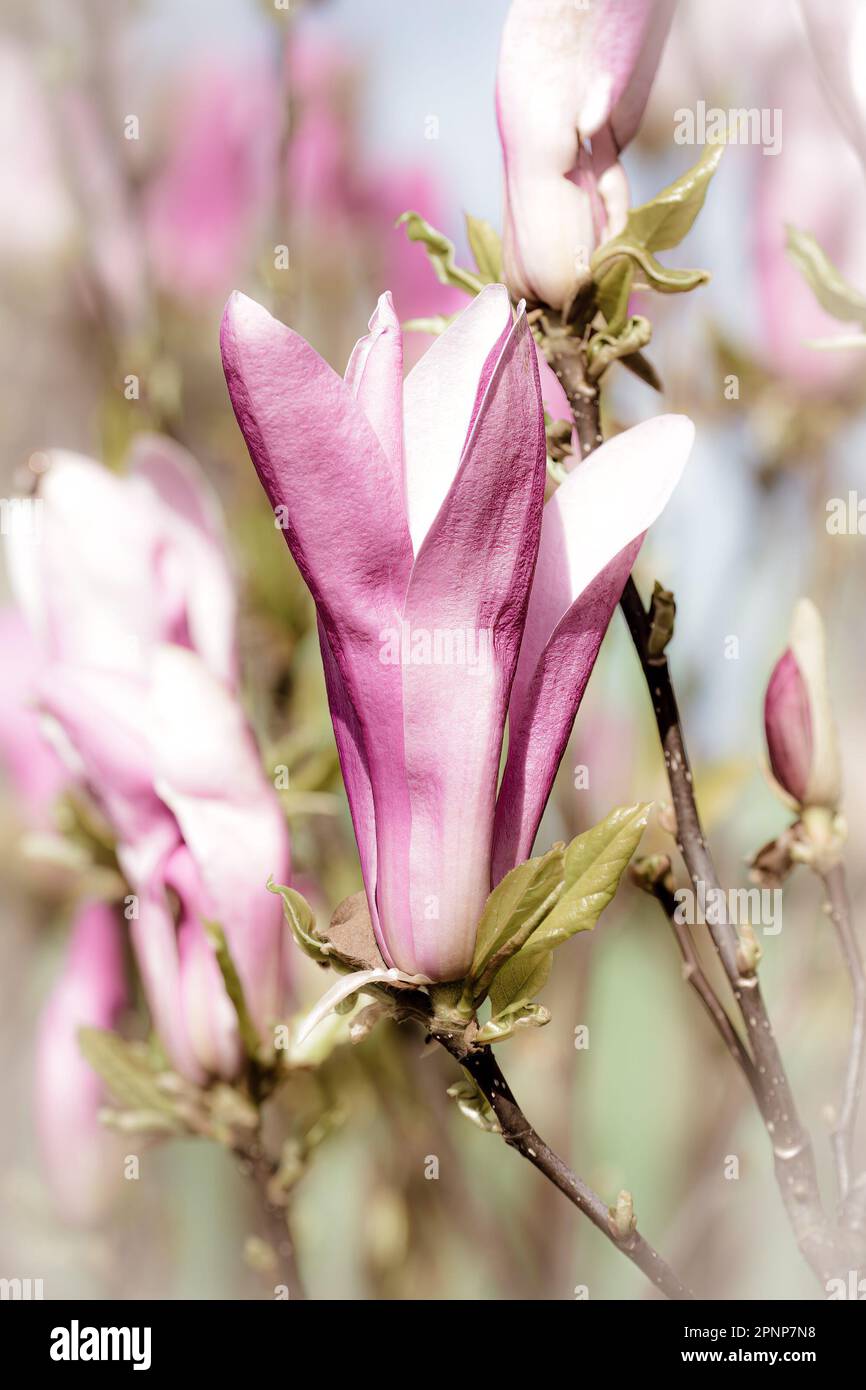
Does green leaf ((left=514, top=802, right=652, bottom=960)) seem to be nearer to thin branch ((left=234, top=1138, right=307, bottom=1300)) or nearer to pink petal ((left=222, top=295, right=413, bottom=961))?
pink petal ((left=222, top=295, right=413, bottom=961))

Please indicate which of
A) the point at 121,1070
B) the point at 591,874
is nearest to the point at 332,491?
the point at 591,874

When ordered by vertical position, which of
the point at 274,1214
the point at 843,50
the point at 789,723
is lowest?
the point at 274,1214

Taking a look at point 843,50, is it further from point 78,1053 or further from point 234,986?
point 78,1053

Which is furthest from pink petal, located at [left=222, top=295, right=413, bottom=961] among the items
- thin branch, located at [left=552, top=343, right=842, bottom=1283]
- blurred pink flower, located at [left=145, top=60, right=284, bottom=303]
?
blurred pink flower, located at [left=145, top=60, right=284, bottom=303]

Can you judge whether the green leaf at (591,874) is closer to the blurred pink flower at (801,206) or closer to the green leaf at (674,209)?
the green leaf at (674,209)

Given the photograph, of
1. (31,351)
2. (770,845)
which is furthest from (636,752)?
(31,351)

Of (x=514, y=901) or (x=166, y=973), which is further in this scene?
(x=166, y=973)

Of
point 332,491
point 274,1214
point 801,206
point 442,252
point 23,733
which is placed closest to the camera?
point 332,491
